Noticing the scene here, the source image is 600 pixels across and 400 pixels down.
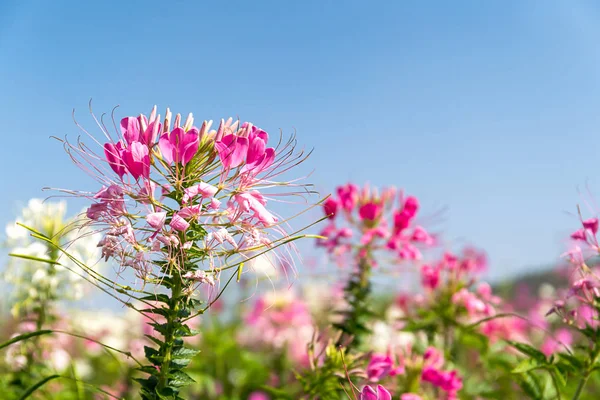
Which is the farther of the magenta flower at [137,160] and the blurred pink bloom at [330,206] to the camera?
the blurred pink bloom at [330,206]

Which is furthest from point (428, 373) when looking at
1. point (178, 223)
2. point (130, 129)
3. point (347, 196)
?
point (130, 129)

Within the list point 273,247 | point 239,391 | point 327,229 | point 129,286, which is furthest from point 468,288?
point 129,286

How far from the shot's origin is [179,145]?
168 cm

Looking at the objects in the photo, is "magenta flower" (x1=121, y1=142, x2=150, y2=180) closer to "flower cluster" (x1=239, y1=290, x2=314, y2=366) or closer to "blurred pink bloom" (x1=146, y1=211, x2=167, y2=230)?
"blurred pink bloom" (x1=146, y1=211, x2=167, y2=230)

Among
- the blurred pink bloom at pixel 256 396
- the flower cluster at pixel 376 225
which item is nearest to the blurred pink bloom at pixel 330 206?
the flower cluster at pixel 376 225

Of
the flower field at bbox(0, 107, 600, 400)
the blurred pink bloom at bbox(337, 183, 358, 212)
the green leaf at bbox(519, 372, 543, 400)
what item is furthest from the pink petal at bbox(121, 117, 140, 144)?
the blurred pink bloom at bbox(337, 183, 358, 212)

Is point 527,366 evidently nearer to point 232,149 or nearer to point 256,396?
point 232,149

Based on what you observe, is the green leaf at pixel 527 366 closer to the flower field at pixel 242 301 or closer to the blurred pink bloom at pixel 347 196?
the flower field at pixel 242 301

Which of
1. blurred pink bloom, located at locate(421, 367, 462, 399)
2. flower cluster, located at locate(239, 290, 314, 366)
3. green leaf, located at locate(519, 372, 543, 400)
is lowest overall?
green leaf, located at locate(519, 372, 543, 400)

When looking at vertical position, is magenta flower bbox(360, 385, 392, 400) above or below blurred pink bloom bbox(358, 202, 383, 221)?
below

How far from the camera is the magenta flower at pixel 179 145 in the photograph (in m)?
1.67

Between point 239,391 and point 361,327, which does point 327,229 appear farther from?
point 239,391

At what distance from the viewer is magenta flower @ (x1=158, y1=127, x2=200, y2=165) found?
1.67m

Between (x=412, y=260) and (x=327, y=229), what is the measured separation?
54cm
